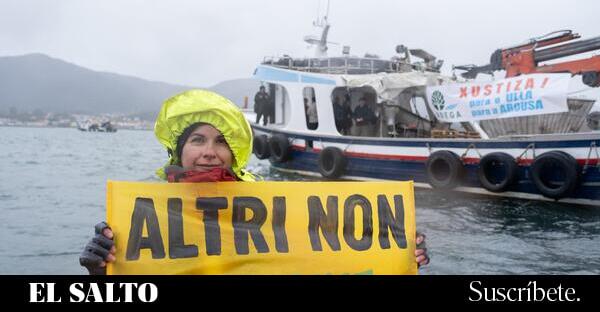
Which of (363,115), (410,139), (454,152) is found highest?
(363,115)

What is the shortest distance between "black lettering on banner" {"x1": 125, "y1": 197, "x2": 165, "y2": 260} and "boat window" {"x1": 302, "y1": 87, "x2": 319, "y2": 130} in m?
13.7

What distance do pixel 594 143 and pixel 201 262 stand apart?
967 cm

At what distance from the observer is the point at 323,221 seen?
99.6 inches

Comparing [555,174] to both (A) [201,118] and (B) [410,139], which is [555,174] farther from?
(A) [201,118]

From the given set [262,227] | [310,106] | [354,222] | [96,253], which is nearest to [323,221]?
[354,222]

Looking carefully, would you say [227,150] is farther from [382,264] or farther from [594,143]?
[594,143]

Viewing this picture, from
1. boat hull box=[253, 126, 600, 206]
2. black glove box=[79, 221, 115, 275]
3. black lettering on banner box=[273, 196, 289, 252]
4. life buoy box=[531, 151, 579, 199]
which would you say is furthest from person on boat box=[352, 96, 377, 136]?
black glove box=[79, 221, 115, 275]

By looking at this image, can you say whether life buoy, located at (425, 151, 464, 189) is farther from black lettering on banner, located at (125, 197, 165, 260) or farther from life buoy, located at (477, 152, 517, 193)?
black lettering on banner, located at (125, 197, 165, 260)

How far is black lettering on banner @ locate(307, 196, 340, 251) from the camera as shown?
2.48 m

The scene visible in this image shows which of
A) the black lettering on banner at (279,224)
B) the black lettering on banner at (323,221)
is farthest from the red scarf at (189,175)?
the black lettering on banner at (323,221)

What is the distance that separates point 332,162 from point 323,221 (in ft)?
39.3

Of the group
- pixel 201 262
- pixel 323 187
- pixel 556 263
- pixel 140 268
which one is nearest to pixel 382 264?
pixel 323 187

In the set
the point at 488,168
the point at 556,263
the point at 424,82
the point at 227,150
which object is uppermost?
the point at 424,82

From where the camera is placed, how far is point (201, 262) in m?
2.33
